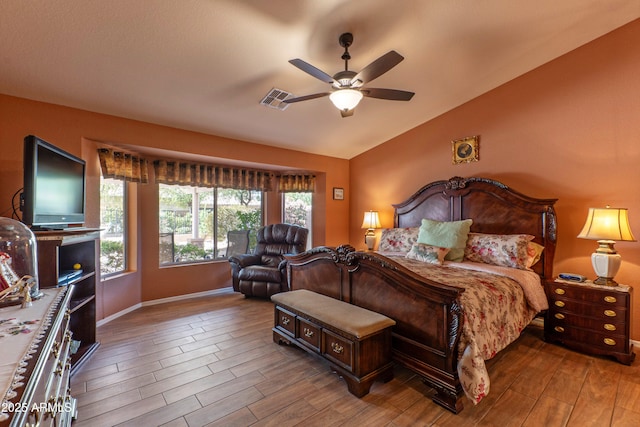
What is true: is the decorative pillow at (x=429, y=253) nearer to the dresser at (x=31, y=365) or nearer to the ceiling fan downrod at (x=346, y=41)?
the ceiling fan downrod at (x=346, y=41)

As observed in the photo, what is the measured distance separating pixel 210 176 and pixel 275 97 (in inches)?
75.4

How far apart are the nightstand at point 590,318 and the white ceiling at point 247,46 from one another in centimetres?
252

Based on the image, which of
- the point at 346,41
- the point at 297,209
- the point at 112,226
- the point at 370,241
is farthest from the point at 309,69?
the point at 297,209

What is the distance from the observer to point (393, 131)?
4699mm

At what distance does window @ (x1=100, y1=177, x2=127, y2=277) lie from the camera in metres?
3.59

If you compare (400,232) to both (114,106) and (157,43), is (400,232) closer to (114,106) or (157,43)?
(157,43)

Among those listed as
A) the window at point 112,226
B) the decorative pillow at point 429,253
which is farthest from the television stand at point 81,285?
the decorative pillow at point 429,253

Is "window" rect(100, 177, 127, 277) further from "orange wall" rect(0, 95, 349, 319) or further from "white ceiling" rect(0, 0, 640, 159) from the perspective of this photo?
"white ceiling" rect(0, 0, 640, 159)

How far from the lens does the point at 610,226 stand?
2551 millimetres

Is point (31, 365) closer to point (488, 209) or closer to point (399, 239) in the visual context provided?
point (399, 239)

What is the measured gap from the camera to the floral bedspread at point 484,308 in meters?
1.83

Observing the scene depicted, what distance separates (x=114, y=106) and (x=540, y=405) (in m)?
4.66

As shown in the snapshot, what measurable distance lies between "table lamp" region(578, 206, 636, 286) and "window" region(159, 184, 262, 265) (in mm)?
4617

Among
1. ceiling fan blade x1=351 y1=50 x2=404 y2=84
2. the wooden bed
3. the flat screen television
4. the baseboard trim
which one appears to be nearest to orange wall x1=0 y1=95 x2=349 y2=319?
the baseboard trim
